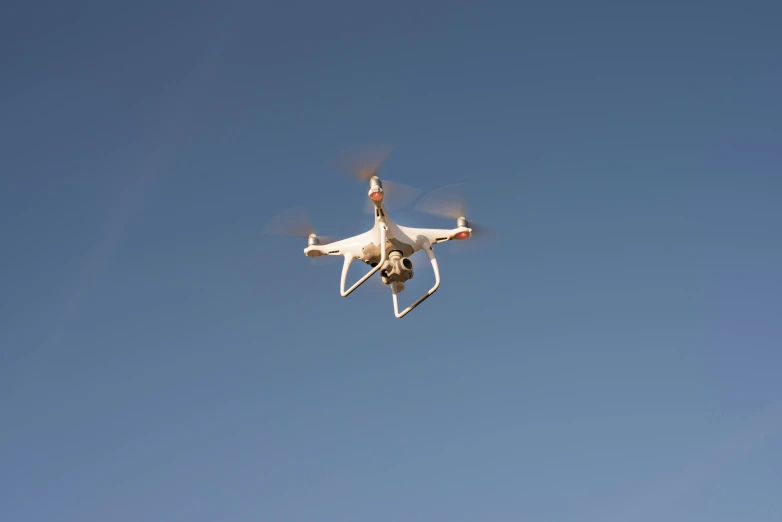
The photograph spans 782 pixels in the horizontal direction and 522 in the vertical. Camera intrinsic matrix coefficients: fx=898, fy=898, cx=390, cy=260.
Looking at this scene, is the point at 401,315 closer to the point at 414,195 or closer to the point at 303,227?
the point at 414,195

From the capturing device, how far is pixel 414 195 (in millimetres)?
42438

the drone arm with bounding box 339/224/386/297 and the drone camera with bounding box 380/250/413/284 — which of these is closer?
the drone arm with bounding box 339/224/386/297

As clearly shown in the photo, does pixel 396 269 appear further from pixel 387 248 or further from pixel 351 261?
pixel 351 261

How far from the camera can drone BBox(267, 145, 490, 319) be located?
40812mm

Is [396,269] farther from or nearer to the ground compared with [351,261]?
nearer to the ground

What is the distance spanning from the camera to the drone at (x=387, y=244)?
40812 mm

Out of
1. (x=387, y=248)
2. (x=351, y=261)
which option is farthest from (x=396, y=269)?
(x=351, y=261)

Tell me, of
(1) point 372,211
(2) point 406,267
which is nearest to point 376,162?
(1) point 372,211

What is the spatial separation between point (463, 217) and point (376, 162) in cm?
720

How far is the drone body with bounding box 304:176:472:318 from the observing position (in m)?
40.7

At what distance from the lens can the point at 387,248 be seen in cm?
4184

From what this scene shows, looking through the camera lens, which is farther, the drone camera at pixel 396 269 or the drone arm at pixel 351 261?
the drone camera at pixel 396 269

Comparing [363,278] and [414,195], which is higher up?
[414,195]

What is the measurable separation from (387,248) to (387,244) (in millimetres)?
223
